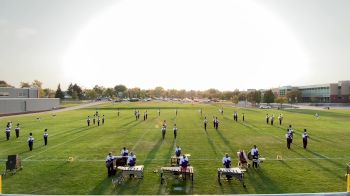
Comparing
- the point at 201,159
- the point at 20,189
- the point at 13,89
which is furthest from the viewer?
the point at 13,89

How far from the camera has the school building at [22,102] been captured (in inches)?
2972

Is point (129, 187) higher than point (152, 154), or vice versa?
point (152, 154)

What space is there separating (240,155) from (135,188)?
23.2 feet

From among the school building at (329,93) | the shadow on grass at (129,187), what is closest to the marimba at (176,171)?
the shadow on grass at (129,187)

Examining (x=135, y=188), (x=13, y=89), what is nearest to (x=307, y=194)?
(x=135, y=188)

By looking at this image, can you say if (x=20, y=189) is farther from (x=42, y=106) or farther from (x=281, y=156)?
(x=42, y=106)

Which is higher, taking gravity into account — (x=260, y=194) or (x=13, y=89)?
(x=13, y=89)

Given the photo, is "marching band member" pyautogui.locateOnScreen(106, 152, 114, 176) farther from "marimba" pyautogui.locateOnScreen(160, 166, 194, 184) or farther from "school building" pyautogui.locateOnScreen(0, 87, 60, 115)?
"school building" pyautogui.locateOnScreen(0, 87, 60, 115)

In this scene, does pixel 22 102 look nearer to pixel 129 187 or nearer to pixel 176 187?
pixel 129 187

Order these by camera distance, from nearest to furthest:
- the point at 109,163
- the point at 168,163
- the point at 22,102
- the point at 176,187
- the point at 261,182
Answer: the point at 176,187
the point at 261,182
the point at 109,163
the point at 168,163
the point at 22,102

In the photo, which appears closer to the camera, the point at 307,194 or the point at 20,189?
the point at 307,194

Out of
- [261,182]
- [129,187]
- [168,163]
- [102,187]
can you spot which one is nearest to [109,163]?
[102,187]

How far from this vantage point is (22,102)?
82375mm

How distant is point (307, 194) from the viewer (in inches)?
583
